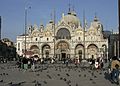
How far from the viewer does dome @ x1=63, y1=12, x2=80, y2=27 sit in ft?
362

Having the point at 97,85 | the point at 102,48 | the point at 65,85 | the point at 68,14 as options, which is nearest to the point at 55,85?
the point at 65,85

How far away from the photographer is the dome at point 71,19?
11028 centimetres

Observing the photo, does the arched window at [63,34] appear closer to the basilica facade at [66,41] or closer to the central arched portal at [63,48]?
the basilica facade at [66,41]

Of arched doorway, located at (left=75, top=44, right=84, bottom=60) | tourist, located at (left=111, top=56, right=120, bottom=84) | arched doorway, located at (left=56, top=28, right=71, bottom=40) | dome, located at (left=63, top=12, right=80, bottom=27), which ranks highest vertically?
dome, located at (left=63, top=12, right=80, bottom=27)

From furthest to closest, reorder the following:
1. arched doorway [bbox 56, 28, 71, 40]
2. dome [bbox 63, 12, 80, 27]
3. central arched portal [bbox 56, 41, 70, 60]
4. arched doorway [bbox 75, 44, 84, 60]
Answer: dome [bbox 63, 12, 80, 27] → arched doorway [bbox 56, 28, 71, 40] → central arched portal [bbox 56, 41, 70, 60] → arched doorway [bbox 75, 44, 84, 60]

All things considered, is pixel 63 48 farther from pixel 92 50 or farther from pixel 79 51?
pixel 92 50

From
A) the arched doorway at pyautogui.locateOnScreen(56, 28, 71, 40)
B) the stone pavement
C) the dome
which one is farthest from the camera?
the dome

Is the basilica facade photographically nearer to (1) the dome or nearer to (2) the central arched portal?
(2) the central arched portal

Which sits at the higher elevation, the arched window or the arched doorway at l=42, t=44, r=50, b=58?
the arched window

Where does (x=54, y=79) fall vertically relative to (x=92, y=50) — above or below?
below

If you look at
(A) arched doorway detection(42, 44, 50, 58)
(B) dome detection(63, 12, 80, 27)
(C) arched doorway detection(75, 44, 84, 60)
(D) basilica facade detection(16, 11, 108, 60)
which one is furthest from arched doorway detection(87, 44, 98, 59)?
(A) arched doorway detection(42, 44, 50, 58)

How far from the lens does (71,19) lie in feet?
366

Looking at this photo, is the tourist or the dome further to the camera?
the dome

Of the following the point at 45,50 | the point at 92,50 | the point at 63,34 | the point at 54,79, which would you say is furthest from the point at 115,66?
the point at 45,50
